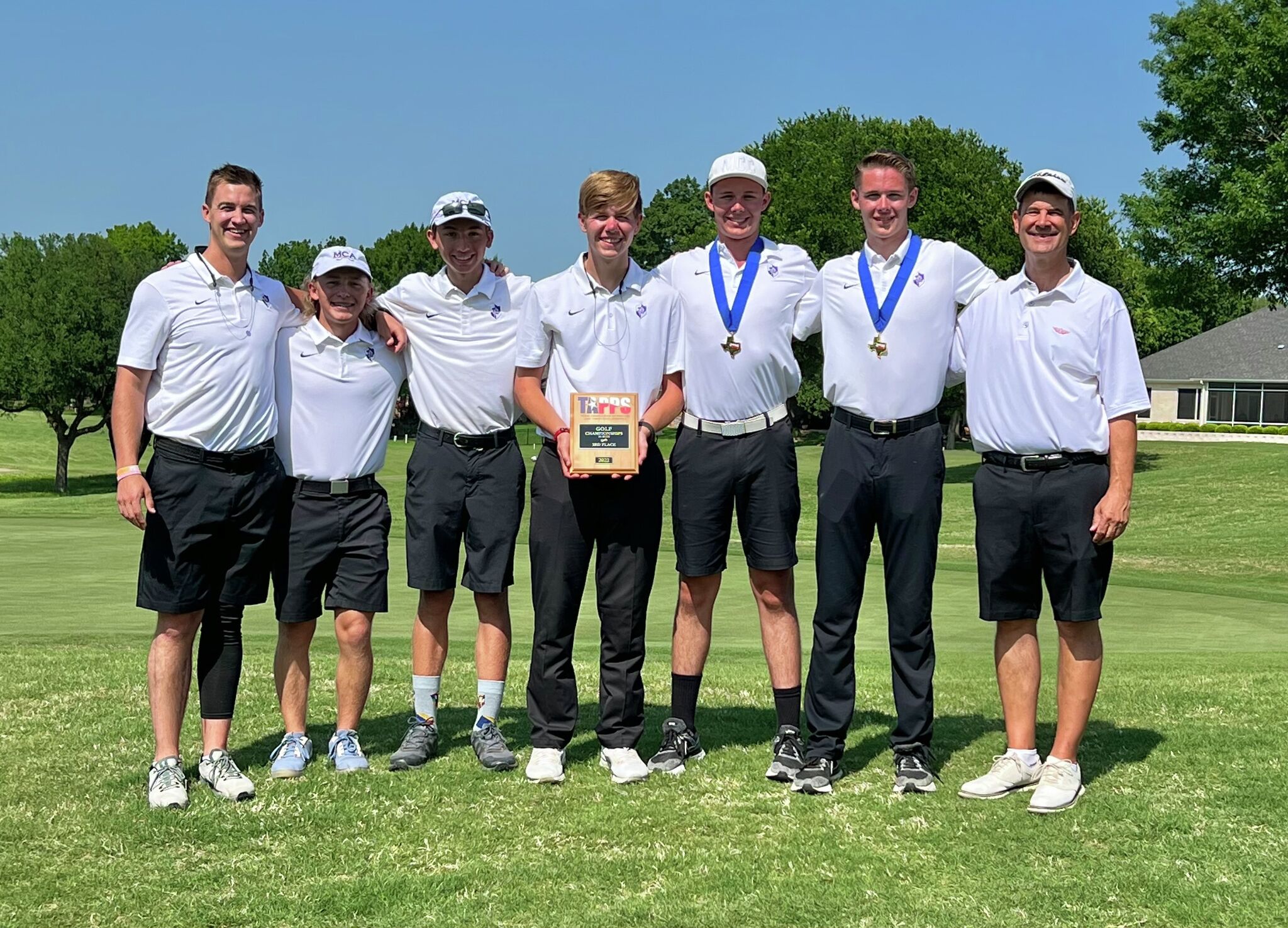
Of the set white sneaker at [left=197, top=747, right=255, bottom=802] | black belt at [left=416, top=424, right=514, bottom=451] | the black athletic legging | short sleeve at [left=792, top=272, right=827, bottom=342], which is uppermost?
short sleeve at [left=792, top=272, right=827, bottom=342]

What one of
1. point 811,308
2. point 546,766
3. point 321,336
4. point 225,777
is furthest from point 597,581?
point 225,777

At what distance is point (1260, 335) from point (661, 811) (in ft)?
195


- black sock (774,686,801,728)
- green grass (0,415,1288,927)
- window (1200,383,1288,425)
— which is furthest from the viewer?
window (1200,383,1288,425)

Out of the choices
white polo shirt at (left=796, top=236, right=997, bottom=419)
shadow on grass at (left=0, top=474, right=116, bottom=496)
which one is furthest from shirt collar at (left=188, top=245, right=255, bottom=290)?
shadow on grass at (left=0, top=474, right=116, bottom=496)

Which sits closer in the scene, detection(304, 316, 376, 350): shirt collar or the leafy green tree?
detection(304, 316, 376, 350): shirt collar

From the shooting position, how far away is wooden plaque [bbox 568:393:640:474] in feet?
18.8

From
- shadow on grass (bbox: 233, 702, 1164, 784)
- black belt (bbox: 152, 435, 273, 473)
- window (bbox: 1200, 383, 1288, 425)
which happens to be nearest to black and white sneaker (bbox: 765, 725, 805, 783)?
shadow on grass (bbox: 233, 702, 1164, 784)

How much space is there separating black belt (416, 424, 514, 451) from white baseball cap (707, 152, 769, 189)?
5.14 ft

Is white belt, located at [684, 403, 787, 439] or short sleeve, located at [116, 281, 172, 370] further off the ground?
short sleeve, located at [116, 281, 172, 370]

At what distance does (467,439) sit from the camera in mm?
6242

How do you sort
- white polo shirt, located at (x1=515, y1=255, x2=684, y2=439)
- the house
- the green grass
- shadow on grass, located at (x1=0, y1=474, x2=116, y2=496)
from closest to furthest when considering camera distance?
1. the green grass
2. white polo shirt, located at (x1=515, y1=255, x2=684, y2=439)
3. shadow on grass, located at (x1=0, y1=474, x2=116, y2=496)
4. the house

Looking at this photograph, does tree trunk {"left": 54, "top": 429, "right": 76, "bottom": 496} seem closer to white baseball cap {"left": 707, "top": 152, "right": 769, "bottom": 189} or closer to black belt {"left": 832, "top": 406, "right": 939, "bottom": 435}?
white baseball cap {"left": 707, "top": 152, "right": 769, "bottom": 189}

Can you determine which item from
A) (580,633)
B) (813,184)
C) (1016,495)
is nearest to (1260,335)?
(813,184)

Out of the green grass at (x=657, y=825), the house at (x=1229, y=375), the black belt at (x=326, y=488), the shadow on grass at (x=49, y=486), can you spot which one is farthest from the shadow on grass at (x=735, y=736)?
the house at (x=1229, y=375)
